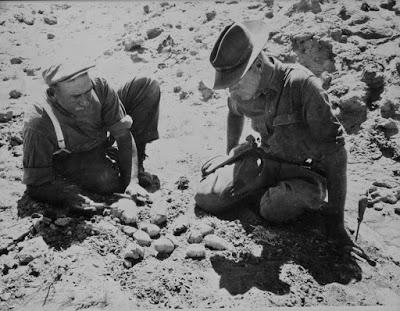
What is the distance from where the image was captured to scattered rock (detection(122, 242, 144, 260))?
3.16 meters

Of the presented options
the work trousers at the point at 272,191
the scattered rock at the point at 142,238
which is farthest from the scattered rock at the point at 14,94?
the scattered rock at the point at 142,238

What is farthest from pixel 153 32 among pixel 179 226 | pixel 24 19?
pixel 179 226

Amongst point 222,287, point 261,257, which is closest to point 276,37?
point 261,257

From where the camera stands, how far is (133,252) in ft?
10.4

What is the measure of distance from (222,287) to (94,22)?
694 centimetres

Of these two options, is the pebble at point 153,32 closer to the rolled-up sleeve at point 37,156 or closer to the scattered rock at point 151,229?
the rolled-up sleeve at point 37,156

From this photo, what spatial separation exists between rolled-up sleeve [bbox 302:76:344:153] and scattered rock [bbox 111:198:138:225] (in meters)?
1.61

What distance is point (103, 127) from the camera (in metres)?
3.97

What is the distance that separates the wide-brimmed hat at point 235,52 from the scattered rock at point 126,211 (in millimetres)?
1276

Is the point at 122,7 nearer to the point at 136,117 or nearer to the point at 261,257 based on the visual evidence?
the point at 136,117

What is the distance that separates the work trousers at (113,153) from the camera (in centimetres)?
397

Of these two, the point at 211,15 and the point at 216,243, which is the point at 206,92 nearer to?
the point at 211,15

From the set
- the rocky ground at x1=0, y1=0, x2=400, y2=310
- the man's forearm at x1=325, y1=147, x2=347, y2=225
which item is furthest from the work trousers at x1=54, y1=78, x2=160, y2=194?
the man's forearm at x1=325, y1=147, x2=347, y2=225

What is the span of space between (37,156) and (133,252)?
112cm
